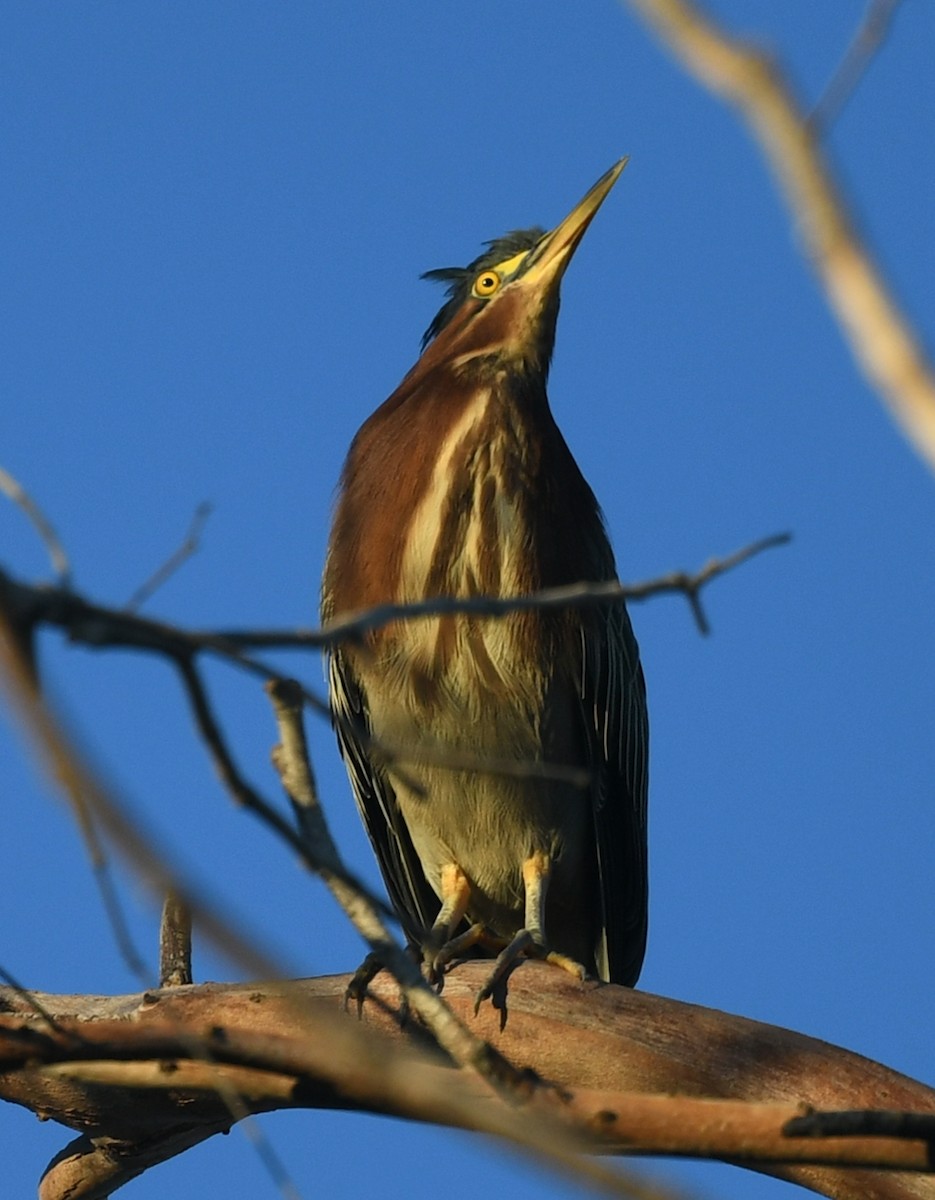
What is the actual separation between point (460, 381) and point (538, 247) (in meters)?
0.56

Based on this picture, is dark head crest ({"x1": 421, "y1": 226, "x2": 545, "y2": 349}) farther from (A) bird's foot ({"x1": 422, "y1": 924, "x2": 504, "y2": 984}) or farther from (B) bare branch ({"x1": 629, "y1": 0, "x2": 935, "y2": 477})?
(B) bare branch ({"x1": 629, "y1": 0, "x2": 935, "y2": 477})

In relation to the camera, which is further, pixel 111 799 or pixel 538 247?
pixel 538 247

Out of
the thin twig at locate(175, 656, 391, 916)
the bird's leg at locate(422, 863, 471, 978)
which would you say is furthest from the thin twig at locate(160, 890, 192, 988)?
the thin twig at locate(175, 656, 391, 916)

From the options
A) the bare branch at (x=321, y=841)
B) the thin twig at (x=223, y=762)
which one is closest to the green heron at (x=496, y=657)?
the bare branch at (x=321, y=841)

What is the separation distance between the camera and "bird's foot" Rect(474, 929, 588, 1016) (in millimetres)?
3820

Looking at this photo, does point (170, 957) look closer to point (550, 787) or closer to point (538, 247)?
point (550, 787)

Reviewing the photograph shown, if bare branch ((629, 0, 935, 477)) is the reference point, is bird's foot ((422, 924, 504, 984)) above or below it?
above

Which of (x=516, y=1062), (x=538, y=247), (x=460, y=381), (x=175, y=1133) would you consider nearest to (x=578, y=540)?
(x=460, y=381)

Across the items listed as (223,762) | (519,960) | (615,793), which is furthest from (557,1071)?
(223,762)

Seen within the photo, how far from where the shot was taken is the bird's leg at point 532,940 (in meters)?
3.87

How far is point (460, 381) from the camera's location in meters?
5.06

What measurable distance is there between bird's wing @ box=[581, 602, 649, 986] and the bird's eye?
3.71ft

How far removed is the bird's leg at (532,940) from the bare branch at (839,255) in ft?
9.79

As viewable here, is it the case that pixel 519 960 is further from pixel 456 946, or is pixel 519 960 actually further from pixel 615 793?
pixel 615 793
